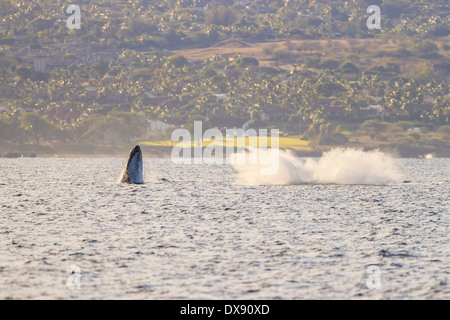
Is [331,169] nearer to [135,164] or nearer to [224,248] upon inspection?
[135,164]

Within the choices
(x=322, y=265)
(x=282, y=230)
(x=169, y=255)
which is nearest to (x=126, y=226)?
(x=282, y=230)

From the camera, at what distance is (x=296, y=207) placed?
5488cm

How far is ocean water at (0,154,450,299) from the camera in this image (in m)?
25.7

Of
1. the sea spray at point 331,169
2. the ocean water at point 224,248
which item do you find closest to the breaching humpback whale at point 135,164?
the ocean water at point 224,248

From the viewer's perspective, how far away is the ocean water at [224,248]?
25719 mm

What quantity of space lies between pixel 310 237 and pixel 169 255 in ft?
29.0

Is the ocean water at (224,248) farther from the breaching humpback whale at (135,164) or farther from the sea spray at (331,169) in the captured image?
the sea spray at (331,169)

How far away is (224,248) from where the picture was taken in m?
33.9

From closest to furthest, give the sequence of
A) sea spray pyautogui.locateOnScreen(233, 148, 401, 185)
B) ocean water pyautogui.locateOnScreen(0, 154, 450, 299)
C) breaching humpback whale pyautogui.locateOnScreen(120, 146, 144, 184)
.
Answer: ocean water pyautogui.locateOnScreen(0, 154, 450, 299)
breaching humpback whale pyautogui.locateOnScreen(120, 146, 144, 184)
sea spray pyautogui.locateOnScreen(233, 148, 401, 185)

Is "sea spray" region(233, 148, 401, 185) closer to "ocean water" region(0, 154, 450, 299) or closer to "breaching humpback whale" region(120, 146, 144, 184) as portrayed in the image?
"breaching humpback whale" region(120, 146, 144, 184)

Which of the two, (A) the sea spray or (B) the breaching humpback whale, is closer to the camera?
(B) the breaching humpback whale

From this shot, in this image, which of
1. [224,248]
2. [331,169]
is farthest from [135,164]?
[224,248]

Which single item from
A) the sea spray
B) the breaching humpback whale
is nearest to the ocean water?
the breaching humpback whale
